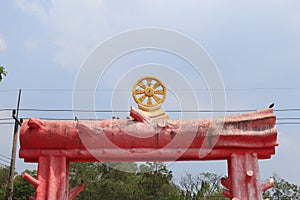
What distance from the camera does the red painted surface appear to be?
20.0 feet

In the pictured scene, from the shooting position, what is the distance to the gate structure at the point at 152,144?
20.0ft

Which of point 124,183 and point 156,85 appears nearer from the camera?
point 156,85

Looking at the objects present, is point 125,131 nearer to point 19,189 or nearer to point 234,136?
point 234,136

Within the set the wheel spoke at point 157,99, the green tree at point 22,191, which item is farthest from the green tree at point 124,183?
the wheel spoke at point 157,99

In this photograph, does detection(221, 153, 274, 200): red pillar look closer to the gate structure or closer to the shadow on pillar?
the gate structure

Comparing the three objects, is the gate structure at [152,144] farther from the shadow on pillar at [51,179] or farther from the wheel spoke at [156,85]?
the wheel spoke at [156,85]

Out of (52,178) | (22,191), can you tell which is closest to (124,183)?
(22,191)

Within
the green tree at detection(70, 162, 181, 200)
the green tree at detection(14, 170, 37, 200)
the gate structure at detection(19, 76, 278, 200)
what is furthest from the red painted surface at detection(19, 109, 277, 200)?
the green tree at detection(14, 170, 37, 200)

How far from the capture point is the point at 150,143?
241 inches

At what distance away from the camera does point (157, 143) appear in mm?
6113

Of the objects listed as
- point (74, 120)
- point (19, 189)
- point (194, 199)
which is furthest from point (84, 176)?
point (74, 120)

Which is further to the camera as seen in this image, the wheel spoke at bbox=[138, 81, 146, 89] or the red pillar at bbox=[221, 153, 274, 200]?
the wheel spoke at bbox=[138, 81, 146, 89]

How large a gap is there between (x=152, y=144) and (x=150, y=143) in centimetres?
4

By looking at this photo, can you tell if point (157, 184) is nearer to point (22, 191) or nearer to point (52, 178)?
point (22, 191)
